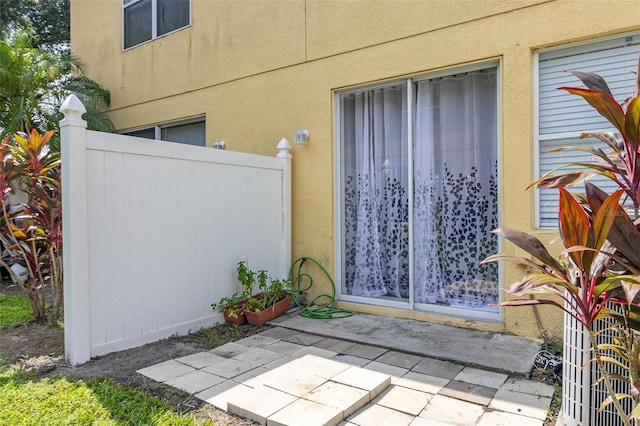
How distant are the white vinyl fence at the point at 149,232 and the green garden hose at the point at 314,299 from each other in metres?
0.38

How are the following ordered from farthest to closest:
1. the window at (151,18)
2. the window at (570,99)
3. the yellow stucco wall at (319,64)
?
the window at (151,18) → the yellow stucco wall at (319,64) → the window at (570,99)

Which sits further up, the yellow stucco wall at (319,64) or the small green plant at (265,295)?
the yellow stucco wall at (319,64)

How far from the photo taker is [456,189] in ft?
14.2

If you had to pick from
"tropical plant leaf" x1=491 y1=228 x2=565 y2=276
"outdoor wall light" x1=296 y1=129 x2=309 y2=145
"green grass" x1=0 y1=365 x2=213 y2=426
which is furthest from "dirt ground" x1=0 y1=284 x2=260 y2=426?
"outdoor wall light" x1=296 y1=129 x2=309 y2=145

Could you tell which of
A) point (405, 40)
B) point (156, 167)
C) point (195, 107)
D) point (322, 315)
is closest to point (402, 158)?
point (405, 40)

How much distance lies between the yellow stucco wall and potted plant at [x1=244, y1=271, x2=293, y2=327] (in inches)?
22.9

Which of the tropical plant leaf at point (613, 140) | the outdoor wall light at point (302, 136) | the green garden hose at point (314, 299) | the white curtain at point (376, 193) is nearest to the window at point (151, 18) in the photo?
the outdoor wall light at point (302, 136)

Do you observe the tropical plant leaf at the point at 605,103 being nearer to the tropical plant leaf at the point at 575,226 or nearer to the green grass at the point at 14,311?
the tropical plant leaf at the point at 575,226

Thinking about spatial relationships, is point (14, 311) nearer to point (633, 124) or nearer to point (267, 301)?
point (267, 301)

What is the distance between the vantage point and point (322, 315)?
4.71 meters

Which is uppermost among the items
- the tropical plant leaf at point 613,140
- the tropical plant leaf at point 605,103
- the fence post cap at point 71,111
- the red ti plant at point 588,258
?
the fence post cap at point 71,111

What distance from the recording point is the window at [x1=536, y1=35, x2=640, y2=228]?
3490 millimetres

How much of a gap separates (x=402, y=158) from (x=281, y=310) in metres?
2.20

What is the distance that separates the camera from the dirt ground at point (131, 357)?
2711 millimetres
